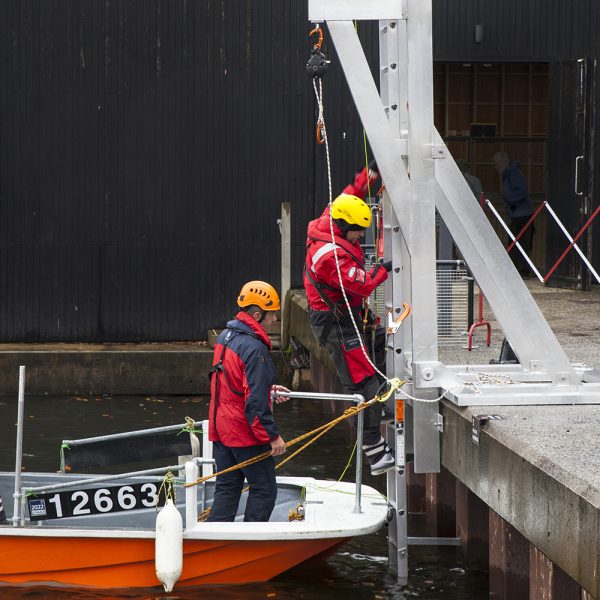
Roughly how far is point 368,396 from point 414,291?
1.62 meters

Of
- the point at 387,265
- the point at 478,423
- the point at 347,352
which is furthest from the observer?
the point at 347,352

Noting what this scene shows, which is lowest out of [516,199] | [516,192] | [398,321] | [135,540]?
[135,540]

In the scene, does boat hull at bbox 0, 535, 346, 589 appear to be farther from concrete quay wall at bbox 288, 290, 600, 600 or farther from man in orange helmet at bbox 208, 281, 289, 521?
concrete quay wall at bbox 288, 290, 600, 600

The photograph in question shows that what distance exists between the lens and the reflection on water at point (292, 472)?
370 inches

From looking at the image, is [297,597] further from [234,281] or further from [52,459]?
[234,281]

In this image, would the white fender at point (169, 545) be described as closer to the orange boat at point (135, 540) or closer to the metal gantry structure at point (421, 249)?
the orange boat at point (135, 540)

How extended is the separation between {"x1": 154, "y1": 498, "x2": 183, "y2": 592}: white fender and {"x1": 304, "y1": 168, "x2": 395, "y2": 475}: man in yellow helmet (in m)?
1.85

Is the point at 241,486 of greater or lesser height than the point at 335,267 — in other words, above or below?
below

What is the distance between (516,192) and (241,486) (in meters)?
11.4

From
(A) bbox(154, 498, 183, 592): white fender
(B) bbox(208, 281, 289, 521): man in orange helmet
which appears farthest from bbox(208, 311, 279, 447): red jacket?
(A) bbox(154, 498, 183, 592): white fender

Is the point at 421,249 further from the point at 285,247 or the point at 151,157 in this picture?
the point at 151,157

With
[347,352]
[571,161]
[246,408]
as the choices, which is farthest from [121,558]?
[571,161]

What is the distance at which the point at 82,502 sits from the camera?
9.02 metres

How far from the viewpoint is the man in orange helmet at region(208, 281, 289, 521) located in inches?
344
